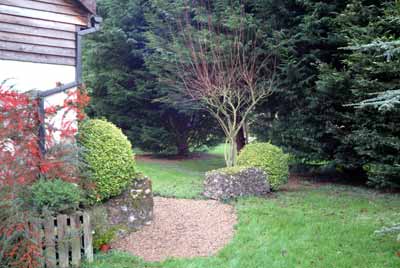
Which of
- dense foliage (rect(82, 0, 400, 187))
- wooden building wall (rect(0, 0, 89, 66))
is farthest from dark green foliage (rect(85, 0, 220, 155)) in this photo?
wooden building wall (rect(0, 0, 89, 66))

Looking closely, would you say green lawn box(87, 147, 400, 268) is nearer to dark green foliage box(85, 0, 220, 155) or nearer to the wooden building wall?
the wooden building wall

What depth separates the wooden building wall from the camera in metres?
6.20

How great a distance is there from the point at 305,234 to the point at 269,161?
9.89ft

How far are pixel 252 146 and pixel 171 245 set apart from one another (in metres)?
3.96

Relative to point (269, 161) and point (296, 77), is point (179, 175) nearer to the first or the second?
point (269, 161)

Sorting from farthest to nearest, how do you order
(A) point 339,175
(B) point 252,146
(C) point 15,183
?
1. (A) point 339,175
2. (B) point 252,146
3. (C) point 15,183

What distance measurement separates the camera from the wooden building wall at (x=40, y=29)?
20.4 ft

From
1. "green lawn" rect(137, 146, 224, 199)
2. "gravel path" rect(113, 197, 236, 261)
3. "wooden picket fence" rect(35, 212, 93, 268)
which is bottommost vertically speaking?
"green lawn" rect(137, 146, 224, 199)

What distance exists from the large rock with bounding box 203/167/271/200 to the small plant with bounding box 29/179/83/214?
11.6ft

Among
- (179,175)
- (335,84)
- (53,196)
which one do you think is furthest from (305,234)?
(179,175)

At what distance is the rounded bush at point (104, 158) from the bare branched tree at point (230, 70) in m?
4.60

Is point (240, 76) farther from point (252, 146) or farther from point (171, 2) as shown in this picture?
point (171, 2)

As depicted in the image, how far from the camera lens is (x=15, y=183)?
171 inches

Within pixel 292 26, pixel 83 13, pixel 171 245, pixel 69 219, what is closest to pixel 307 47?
pixel 292 26
